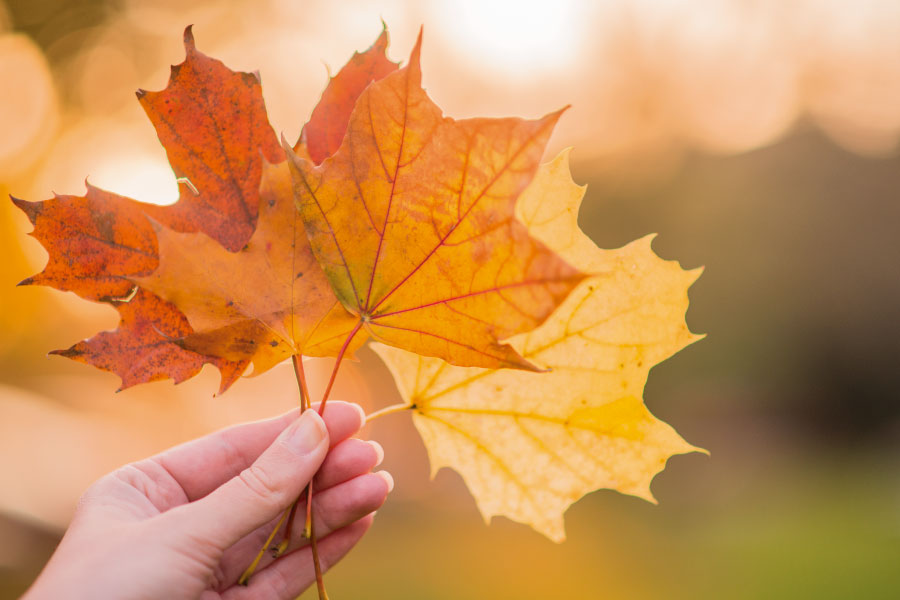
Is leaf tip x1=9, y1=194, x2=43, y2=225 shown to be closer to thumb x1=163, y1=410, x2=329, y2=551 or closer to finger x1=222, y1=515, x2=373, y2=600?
thumb x1=163, y1=410, x2=329, y2=551

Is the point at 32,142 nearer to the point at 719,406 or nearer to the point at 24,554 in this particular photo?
the point at 24,554

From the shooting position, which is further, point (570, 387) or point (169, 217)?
point (570, 387)

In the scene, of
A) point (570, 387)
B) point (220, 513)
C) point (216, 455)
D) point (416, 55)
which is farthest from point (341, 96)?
point (216, 455)

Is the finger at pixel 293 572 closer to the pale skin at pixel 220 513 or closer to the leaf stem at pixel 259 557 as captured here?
the pale skin at pixel 220 513

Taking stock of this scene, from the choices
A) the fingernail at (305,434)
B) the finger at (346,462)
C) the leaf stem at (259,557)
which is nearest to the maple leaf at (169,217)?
the fingernail at (305,434)

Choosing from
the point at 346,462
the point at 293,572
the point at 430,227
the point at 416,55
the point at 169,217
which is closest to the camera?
the point at 416,55

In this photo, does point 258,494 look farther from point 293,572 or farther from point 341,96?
point 341,96

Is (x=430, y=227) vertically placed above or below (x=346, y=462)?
above

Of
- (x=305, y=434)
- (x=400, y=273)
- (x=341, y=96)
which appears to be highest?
(x=341, y=96)
